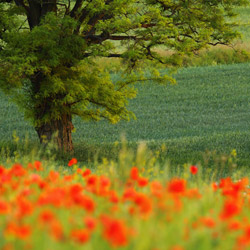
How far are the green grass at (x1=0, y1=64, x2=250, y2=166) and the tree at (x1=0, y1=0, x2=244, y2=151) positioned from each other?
153 centimetres

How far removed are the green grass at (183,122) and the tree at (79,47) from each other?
153cm

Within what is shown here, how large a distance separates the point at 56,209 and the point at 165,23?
31.8 ft

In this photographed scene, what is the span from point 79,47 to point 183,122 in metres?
9.98

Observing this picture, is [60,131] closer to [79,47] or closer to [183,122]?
[79,47]

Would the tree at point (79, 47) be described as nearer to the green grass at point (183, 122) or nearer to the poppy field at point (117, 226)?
the green grass at point (183, 122)

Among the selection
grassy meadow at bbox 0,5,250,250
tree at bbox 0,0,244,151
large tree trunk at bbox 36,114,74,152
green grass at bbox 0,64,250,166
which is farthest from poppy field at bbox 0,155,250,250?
large tree trunk at bbox 36,114,74,152

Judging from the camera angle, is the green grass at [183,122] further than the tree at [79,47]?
Yes

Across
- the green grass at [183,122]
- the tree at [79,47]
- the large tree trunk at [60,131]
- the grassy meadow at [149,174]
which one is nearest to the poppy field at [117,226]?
the grassy meadow at [149,174]

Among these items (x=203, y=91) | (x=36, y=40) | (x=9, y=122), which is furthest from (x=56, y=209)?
(x=203, y=91)

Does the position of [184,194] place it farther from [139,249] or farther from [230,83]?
[230,83]

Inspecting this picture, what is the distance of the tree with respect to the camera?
476 inches

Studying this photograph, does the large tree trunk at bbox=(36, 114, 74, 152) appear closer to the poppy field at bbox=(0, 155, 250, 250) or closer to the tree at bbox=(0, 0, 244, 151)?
the tree at bbox=(0, 0, 244, 151)

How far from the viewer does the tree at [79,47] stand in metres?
12.1

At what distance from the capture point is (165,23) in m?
12.5
